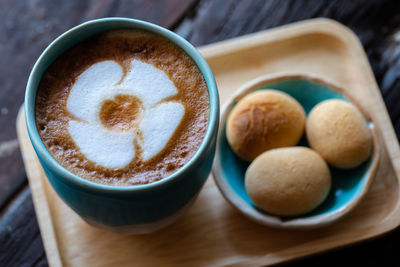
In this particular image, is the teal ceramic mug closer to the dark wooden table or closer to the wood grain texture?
the wood grain texture

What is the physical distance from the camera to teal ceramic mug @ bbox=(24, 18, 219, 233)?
63cm

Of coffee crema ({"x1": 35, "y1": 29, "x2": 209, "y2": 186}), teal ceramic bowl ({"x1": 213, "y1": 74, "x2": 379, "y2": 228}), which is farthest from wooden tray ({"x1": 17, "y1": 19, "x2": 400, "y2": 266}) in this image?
coffee crema ({"x1": 35, "y1": 29, "x2": 209, "y2": 186})

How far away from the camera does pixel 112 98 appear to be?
71cm

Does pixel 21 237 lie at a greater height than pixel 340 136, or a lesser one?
lesser

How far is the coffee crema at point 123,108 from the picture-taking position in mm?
672

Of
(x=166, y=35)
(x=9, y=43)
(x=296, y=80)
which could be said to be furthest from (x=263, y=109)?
(x=9, y=43)

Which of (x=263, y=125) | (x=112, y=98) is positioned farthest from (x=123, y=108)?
(x=263, y=125)

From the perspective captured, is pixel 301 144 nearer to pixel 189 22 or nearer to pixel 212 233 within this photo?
pixel 212 233

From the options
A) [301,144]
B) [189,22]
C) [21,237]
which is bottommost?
[21,237]

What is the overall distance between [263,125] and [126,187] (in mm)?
343

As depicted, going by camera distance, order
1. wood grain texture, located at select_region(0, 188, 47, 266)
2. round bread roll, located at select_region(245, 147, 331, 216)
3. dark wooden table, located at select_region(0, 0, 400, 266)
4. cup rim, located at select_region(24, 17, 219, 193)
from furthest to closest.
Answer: dark wooden table, located at select_region(0, 0, 400, 266) → wood grain texture, located at select_region(0, 188, 47, 266) → round bread roll, located at select_region(245, 147, 331, 216) → cup rim, located at select_region(24, 17, 219, 193)

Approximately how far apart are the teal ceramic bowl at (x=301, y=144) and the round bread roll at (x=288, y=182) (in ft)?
0.07

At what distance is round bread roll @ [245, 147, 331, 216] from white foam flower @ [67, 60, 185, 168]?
0.21 metres

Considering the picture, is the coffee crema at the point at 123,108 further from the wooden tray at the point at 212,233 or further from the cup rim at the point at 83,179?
the wooden tray at the point at 212,233
